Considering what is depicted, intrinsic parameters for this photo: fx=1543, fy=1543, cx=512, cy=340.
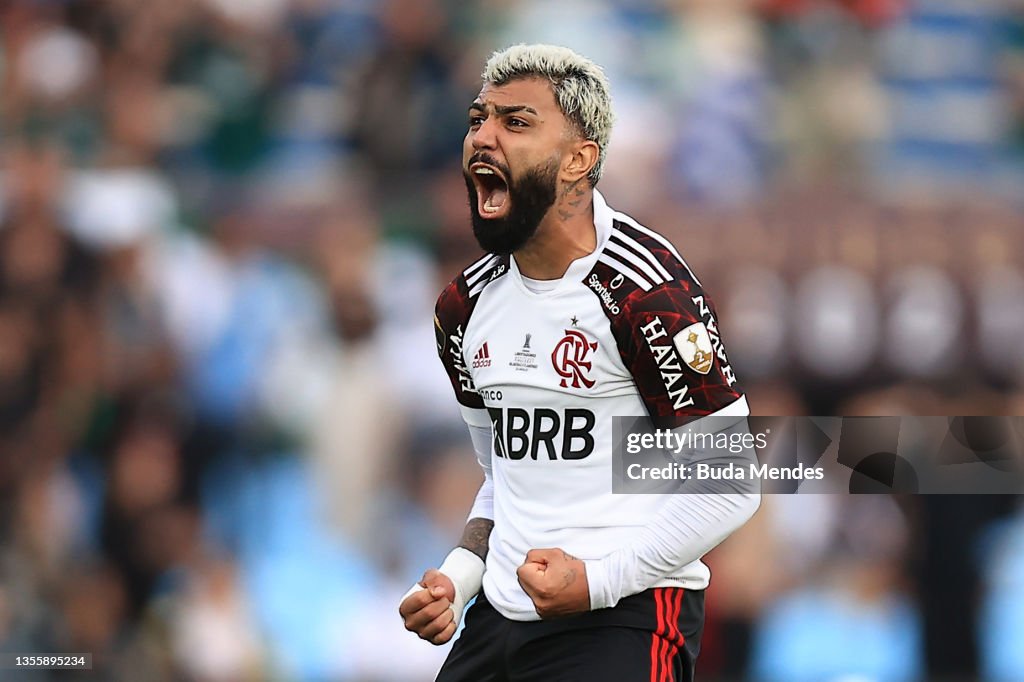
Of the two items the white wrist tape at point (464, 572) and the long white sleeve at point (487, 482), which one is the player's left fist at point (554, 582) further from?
the long white sleeve at point (487, 482)

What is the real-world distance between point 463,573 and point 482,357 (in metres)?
0.58

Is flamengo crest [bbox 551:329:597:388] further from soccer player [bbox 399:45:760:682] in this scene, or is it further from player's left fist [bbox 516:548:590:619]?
player's left fist [bbox 516:548:590:619]

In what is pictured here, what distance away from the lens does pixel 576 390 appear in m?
3.94

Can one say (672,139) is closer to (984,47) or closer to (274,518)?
(984,47)

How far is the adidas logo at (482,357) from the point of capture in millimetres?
4109

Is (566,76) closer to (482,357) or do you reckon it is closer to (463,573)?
(482,357)

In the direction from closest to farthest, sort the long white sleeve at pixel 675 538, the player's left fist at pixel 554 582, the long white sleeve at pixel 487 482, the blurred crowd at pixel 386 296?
the player's left fist at pixel 554 582 < the long white sleeve at pixel 675 538 < the long white sleeve at pixel 487 482 < the blurred crowd at pixel 386 296

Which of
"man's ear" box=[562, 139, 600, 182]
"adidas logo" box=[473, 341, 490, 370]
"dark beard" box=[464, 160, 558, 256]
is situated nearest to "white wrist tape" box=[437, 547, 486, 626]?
"adidas logo" box=[473, 341, 490, 370]

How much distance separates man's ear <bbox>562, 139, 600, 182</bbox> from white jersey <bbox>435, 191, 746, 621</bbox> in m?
0.12

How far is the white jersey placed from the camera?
384 centimetres

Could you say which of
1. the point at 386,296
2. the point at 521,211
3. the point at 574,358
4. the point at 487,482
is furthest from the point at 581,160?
the point at 386,296

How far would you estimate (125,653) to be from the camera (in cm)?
818

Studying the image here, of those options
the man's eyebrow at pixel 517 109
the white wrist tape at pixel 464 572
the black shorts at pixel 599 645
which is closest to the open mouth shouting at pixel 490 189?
the man's eyebrow at pixel 517 109

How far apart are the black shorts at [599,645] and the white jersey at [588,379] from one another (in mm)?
55
